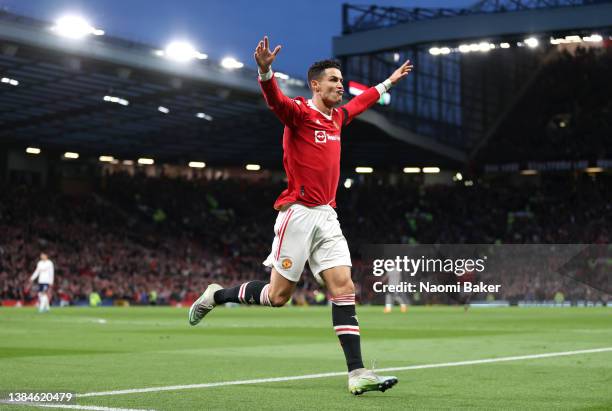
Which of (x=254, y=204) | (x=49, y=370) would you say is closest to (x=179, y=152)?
(x=254, y=204)

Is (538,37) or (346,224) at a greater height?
(538,37)

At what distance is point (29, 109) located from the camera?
4822cm

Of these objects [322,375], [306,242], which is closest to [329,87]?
[306,242]

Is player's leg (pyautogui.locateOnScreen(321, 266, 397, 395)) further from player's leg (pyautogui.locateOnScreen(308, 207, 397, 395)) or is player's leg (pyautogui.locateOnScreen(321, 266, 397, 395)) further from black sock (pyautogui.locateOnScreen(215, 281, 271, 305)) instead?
black sock (pyautogui.locateOnScreen(215, 281, 271, 305))

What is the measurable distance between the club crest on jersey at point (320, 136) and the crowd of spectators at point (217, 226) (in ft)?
110

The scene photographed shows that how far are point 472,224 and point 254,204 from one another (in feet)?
46.8

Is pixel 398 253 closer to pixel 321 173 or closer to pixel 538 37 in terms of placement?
pixel 538 37

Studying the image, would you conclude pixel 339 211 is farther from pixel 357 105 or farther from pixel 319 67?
pixel 319 67

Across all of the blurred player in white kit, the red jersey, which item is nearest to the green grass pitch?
the red jersey

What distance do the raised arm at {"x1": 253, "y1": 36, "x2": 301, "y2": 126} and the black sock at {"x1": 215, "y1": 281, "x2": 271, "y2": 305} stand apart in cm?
145

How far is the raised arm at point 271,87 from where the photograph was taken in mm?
7668

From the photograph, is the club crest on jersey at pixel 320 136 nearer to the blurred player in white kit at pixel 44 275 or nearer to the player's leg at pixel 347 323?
the player's leg at pixel 347 323

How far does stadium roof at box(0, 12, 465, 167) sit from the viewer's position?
39000 millimetres

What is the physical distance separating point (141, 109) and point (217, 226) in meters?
14.1
